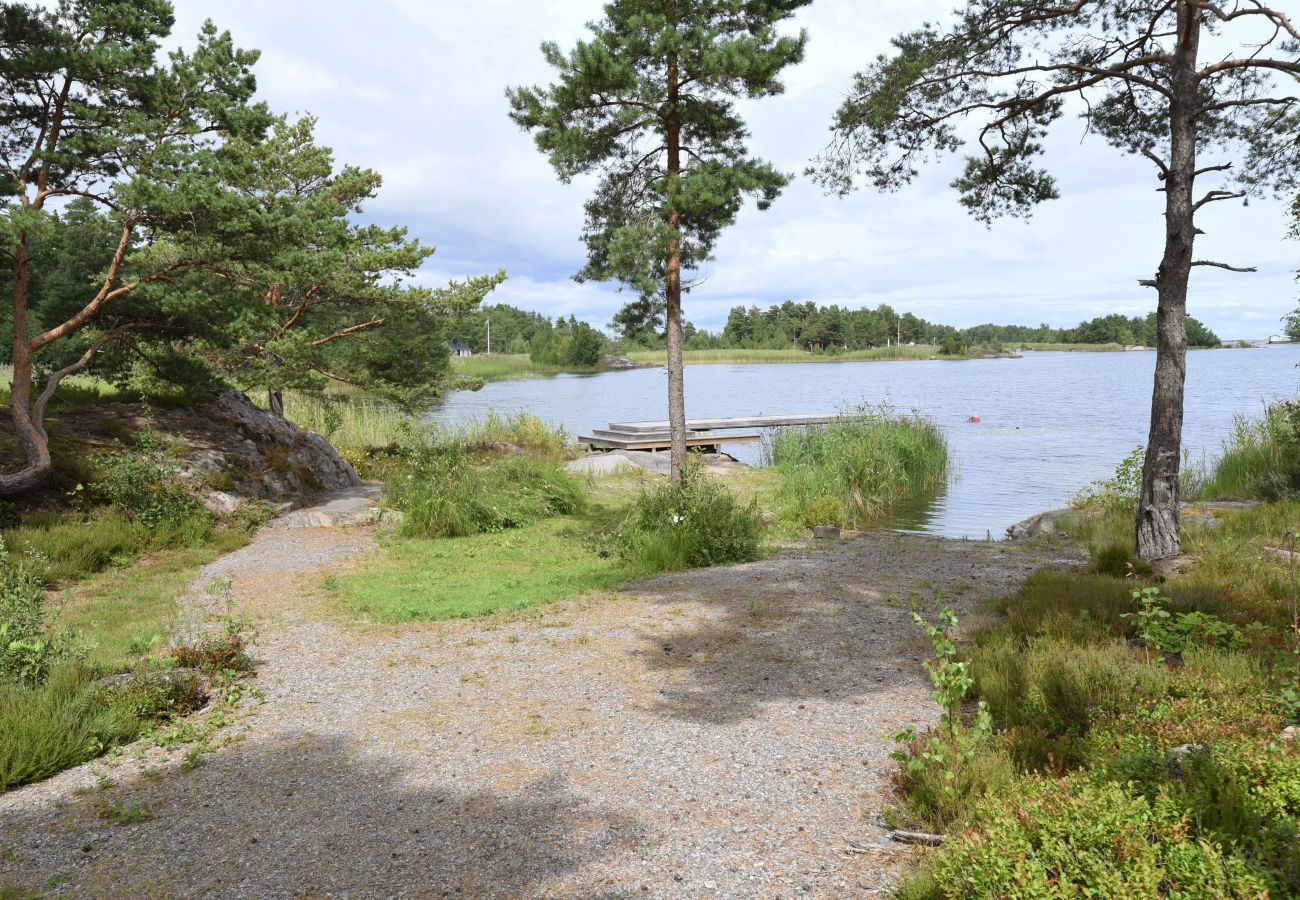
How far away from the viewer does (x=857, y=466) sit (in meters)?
15.1

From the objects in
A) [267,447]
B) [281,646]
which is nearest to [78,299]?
[267,447]

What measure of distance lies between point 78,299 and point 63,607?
21.7 ft

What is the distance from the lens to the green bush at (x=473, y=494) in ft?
37.0

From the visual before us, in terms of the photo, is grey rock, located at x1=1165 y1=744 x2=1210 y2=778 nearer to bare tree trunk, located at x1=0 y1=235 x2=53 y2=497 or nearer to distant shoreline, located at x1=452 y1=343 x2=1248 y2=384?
bare tree trunk, located at x1=0 y1=235 x2=53 y2=497

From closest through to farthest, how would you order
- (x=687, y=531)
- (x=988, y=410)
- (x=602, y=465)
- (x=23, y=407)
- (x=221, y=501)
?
(x=687, y=531)
(x=23, y=407)
(x=221, y=501)
(x=602, y=465)
(x=988, y=410)

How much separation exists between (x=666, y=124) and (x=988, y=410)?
27.8 meters

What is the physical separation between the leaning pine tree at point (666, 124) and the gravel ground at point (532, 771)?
4923 millimetres

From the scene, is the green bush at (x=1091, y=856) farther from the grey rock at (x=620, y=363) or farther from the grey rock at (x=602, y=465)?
the grey rock at (x=620, y=363)

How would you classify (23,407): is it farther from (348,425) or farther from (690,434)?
(690,434)

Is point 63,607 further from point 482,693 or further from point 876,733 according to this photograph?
point 876,733

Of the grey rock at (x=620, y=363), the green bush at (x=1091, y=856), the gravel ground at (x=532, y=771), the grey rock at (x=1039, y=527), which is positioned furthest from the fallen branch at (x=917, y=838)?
the grey rock at (x=620, y=363)

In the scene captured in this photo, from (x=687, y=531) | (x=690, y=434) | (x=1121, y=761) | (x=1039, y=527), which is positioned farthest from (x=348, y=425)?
(x=1121, y=761)

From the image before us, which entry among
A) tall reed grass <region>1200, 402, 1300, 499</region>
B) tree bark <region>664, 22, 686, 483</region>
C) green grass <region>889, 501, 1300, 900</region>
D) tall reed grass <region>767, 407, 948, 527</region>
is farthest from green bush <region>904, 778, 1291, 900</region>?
tall reed grass <region>1200, 402, 1300, 499</region>

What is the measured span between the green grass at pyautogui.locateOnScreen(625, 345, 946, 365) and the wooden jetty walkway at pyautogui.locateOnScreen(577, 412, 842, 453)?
185 feet
